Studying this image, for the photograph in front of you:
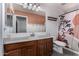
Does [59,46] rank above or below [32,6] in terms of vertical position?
below

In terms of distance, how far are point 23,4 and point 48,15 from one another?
15.4 inches

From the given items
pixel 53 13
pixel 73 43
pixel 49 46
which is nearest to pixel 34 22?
pixel 53 13

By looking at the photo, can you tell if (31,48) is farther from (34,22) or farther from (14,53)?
(34,22)

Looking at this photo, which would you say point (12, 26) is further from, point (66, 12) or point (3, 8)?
point (66, 12)

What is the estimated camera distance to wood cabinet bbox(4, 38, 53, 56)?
148cm

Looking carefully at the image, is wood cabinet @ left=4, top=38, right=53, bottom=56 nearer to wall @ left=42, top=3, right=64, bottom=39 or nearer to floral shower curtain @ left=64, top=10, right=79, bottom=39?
wall @ left=42, top=3, right=64, bottom=39

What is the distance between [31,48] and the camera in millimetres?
1576

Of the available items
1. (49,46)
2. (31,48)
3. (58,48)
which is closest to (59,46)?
(58,48)

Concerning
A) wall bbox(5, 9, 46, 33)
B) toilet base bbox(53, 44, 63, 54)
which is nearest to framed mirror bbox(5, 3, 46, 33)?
wall bbox(5, 9, 46, 33)

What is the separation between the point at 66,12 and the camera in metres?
1.57

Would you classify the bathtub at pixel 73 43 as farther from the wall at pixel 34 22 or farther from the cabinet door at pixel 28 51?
the cabinet door at pixel 28 51

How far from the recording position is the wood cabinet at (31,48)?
148 cm

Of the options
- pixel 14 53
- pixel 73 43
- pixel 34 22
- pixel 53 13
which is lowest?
pixel 14 53

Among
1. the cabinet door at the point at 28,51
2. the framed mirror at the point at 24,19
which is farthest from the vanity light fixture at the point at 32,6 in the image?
the cabinet door at the point at 28,51
